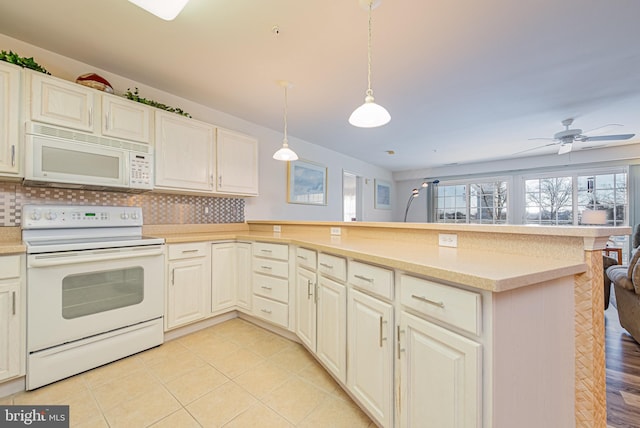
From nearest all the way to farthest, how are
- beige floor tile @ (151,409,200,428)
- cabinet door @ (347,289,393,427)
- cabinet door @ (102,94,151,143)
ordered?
cabinet door @ (347,289,393,427) → beige floor tile @ (151,409,200,428) → cabinet door @ (102,94,151,143)

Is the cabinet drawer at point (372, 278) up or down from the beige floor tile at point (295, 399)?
up

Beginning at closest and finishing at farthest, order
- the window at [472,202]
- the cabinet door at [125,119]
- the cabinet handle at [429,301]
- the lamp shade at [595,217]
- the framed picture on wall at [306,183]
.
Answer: the cabinet handle at [429,301], the cabinet door at [125,119], the framed picture on wall at [306,183], the lamp shade at [595,217], the window at [472,202]

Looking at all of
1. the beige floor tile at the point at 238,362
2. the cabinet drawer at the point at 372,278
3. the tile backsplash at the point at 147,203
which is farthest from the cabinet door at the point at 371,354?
the tile backsplash at the point at 147,203

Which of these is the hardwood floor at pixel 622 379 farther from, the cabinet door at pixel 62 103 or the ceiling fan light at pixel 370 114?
the cabinet door at pixel 62 103

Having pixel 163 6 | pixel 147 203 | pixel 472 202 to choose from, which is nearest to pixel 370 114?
pixel 163 6

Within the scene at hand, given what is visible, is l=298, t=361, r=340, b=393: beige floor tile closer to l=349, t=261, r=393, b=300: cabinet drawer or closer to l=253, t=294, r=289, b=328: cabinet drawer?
l=253, t=294, r=289, b=328: cabinet drawer

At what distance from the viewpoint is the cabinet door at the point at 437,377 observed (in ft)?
2.82

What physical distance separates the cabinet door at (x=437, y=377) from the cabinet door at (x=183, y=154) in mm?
2331

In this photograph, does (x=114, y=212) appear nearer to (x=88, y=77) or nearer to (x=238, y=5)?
(x=88, y=77)

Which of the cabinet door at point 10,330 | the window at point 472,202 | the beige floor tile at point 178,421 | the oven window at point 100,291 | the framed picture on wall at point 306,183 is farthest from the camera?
the window at point 472,202

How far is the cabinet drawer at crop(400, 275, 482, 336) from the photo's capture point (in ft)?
2.83

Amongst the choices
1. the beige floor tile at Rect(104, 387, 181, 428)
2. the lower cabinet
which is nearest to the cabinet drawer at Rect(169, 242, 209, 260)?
the lower cabinet

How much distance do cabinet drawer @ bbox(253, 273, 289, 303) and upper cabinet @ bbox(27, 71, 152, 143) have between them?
5.21 feet

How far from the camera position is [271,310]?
2361 millimetres
